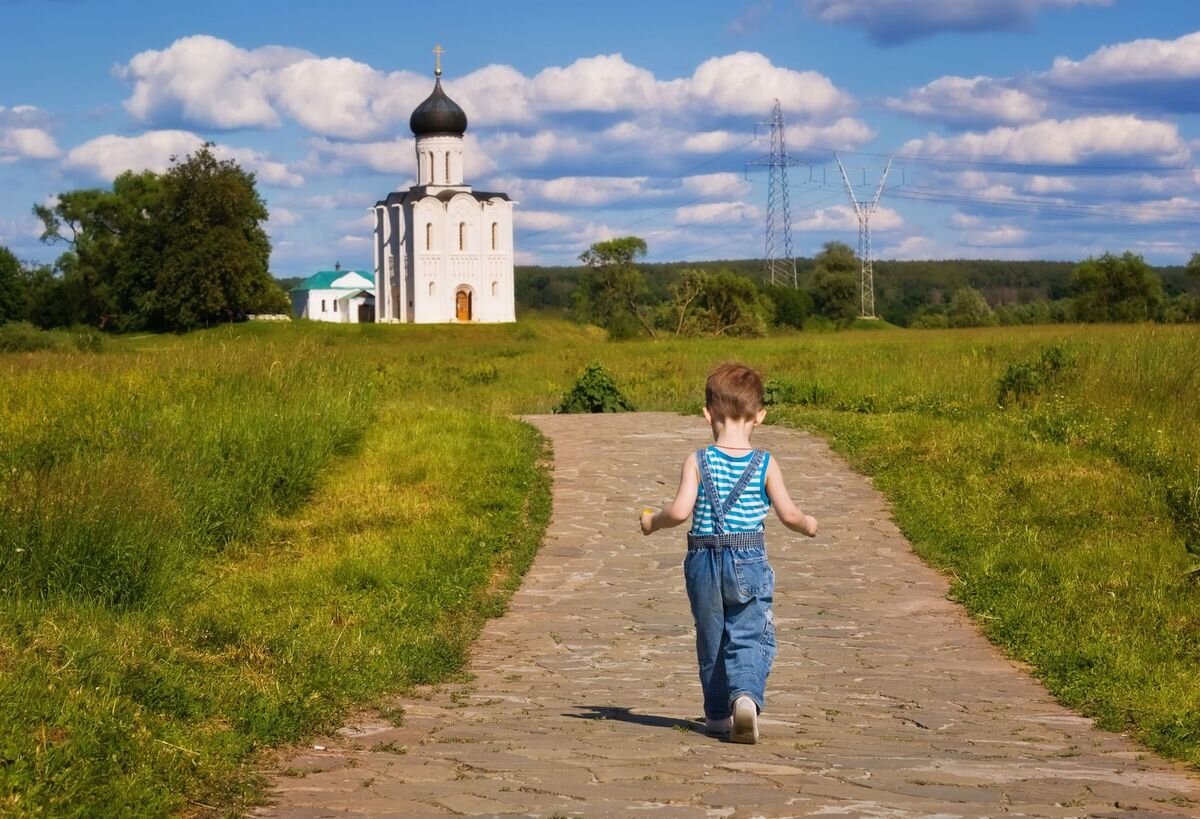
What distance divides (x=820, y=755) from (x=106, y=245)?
93.1 m

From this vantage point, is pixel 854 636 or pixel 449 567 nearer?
pixel 854 636

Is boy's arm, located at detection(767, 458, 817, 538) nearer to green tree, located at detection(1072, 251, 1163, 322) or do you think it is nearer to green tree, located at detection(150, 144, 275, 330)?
green tree, located at detection(1072, 251, 1163, 322)

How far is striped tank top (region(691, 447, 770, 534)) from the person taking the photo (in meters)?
6.27

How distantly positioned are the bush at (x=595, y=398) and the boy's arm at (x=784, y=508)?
51.0 ft

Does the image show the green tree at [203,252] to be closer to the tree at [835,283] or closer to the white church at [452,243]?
the white church at [452,243]

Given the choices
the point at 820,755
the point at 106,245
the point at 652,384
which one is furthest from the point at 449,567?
the point at 106,245

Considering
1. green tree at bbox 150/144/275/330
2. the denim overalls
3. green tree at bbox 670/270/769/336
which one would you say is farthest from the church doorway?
the denim overalls

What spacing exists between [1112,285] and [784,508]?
59510 millimetres

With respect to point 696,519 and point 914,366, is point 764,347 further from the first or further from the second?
point 696,519

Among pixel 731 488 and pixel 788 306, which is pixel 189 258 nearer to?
pixel 788 306

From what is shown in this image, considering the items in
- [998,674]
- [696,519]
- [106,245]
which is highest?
[106,245]

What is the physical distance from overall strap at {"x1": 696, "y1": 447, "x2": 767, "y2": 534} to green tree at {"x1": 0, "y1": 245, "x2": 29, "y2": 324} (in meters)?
92.7

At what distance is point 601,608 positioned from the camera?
1014 centimetres

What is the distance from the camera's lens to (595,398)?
22.0 m
